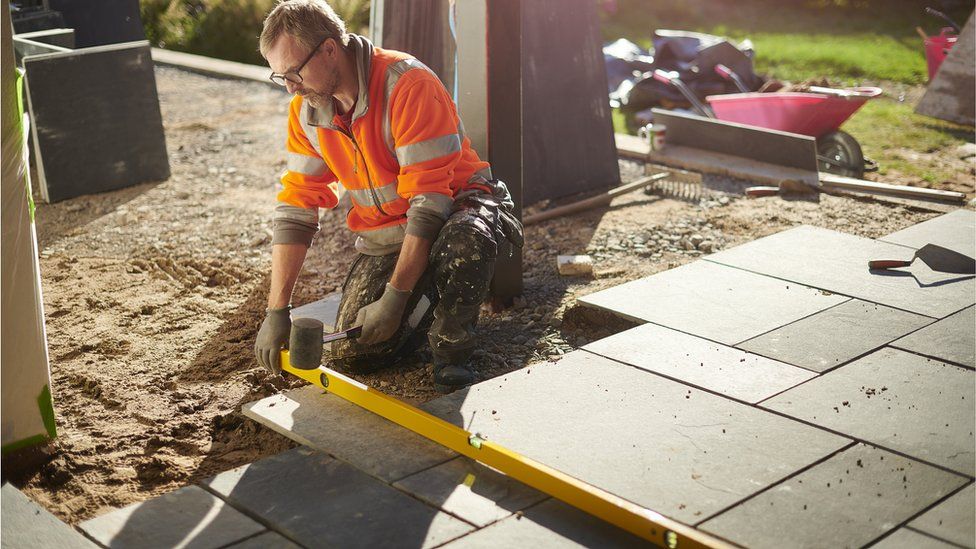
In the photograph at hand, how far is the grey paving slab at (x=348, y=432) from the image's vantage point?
3.37m

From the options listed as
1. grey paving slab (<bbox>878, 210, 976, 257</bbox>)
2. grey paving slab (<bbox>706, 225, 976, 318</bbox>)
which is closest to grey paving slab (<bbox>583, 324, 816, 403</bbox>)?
grey paving slab (<bbox>706, 225, 976, 318</bbox>)

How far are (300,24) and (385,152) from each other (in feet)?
2.07

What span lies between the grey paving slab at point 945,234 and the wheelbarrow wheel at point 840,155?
1.18 meters

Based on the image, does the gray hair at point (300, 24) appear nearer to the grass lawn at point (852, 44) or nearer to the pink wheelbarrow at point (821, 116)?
the pink wheelbarrow at point (821, 116)

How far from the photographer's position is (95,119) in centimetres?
682

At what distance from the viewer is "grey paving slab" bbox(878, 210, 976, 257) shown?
5426 millimetres

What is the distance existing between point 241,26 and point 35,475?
10021 millimetres

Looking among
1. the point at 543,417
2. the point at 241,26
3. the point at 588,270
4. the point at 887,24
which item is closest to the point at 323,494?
the point at 543,417

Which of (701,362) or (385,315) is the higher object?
(385,315)

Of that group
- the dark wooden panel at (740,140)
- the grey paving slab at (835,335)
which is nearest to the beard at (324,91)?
the grey paving slab at (835,335)

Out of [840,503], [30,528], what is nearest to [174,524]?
[30,528]

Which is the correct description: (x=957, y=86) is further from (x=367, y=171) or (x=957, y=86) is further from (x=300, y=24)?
(x=300, y=24)

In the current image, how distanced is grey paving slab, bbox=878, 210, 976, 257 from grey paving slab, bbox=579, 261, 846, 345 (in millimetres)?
1065

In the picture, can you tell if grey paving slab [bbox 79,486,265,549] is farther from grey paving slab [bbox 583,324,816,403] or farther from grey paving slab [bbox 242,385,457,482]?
grey paving slab [bbox 583,324,816,403]
